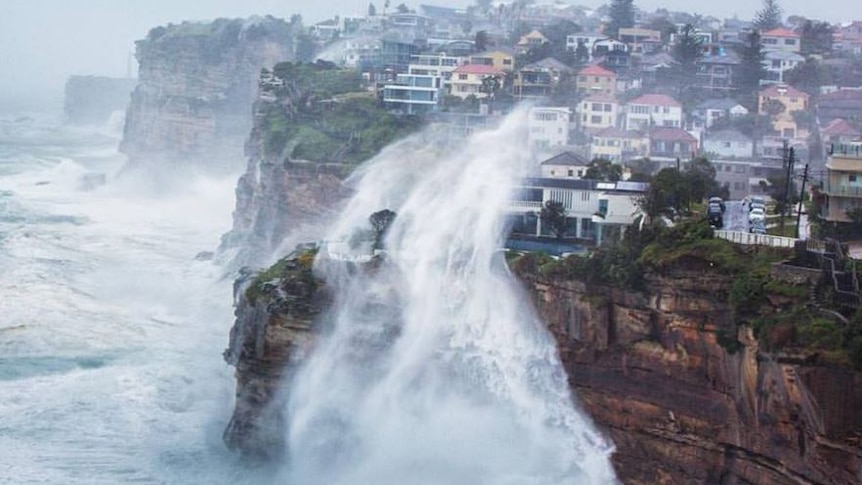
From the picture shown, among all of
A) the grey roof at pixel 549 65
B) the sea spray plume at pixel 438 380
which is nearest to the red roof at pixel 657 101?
the grey roof at pixel 549 65

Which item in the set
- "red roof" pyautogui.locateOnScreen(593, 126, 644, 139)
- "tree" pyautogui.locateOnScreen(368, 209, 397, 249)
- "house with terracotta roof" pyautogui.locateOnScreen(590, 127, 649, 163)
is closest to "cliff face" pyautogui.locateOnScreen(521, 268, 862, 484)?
"tree" pyautogui.locateOnScreen(368, 209, 397, 249)

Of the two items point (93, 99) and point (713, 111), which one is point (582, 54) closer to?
point (713, 111)

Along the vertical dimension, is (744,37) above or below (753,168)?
above

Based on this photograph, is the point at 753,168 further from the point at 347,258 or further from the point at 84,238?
A: the point at 84,238

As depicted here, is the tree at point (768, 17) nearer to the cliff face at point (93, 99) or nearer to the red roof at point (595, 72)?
the red roof at point (595, 72)

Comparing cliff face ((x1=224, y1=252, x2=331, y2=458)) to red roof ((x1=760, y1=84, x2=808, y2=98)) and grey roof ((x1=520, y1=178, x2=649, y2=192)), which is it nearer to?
grey roof ((x1=520, y1=178, x2=649, y2=192))

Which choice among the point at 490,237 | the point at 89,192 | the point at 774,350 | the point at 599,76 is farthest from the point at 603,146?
the point at 89,192
